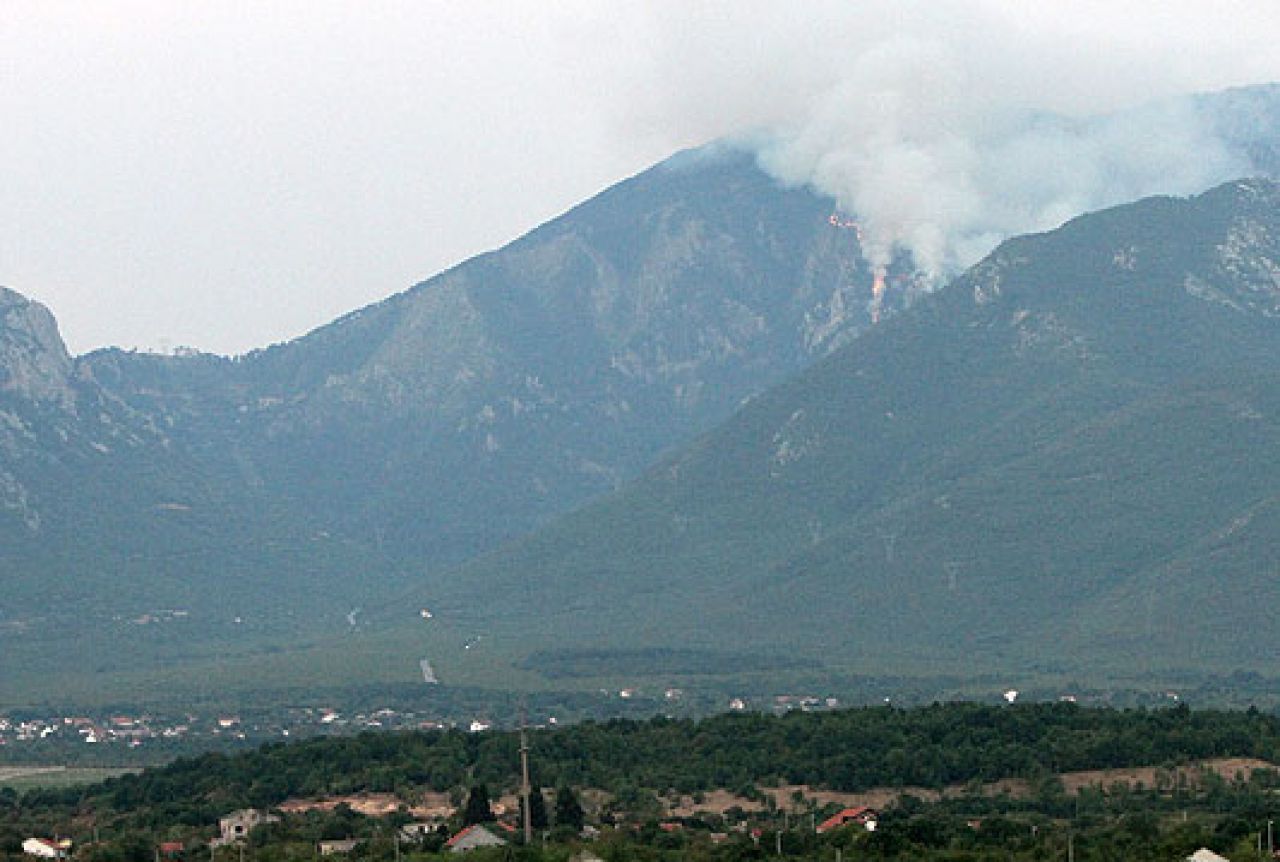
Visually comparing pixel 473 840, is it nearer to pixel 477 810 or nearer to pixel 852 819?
pixel 477 810

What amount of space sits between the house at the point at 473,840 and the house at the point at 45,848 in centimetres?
1312

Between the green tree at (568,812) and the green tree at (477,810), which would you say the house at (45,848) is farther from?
the green tree at (568,812)

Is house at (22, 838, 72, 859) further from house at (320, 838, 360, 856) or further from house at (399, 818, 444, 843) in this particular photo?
house at (399, 818, 444, 843)

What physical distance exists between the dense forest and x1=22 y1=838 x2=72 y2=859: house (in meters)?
0.79

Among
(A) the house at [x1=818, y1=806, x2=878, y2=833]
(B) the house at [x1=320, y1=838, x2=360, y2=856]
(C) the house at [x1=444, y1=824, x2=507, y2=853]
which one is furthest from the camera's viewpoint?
(A) the house at [x1=818, y1=806, x2=878, y2=833]

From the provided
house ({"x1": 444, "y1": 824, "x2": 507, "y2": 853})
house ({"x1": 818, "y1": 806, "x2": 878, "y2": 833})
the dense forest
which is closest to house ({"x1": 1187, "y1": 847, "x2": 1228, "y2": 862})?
the dense forest

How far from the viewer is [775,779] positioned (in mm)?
124562

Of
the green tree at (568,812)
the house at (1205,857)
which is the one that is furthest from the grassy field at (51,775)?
the house at (1205,857)

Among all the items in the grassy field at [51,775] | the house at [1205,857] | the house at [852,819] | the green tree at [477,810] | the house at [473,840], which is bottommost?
the house at [1205,857]

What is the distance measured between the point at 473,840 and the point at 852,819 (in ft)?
47.7

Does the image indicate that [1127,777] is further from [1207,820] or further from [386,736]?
[386,736]

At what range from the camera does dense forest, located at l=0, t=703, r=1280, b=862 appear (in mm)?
101375

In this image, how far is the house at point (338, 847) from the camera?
103m

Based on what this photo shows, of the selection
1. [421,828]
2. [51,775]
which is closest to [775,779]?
[421,828]
